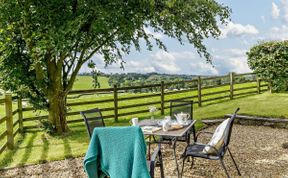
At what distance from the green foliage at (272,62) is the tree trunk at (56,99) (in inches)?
336

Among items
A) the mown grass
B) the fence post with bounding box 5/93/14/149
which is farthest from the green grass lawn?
the fence post with bounding box 5/93/14/149

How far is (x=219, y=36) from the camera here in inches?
356

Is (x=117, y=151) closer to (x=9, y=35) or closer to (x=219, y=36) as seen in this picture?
(x=9, y=35)

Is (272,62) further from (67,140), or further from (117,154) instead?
(117,154)

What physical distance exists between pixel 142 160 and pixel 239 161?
3045 millimetres

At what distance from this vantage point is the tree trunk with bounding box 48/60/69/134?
7.97 metres

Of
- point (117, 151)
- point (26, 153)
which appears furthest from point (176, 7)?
point (117, 151)

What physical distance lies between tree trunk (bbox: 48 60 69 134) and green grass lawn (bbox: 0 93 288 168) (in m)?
0.34

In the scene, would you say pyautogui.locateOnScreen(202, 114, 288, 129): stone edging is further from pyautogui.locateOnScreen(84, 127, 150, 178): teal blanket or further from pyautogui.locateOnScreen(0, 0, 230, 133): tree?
pyautogui.locateOnScreen(84, 127, 150, 178): teal blanket

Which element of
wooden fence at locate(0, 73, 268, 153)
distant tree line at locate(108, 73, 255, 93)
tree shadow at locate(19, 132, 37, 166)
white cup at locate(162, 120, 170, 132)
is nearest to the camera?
white cup at locate(162, 120, 170, 132)

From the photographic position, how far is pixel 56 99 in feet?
26.5

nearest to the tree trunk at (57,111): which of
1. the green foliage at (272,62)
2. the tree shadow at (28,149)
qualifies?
the tree shadow at (28,149)

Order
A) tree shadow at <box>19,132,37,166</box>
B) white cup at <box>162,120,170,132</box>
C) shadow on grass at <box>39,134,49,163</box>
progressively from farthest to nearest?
1. tree shadow at <box>19,132,37,166</box>
2. shadow on grass at <box>39,134,49,163</box>
3. white cup at <box>162,120,170,132</box>

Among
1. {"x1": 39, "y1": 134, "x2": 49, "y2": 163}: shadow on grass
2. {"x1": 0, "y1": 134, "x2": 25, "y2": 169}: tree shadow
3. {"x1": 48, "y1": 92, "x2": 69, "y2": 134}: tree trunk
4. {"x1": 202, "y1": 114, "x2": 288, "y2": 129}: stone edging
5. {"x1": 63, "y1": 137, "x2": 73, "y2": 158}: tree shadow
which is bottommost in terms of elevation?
{"x1": 0, "y1": 134, "x2": 25, "y2": 169}: tree shadow
